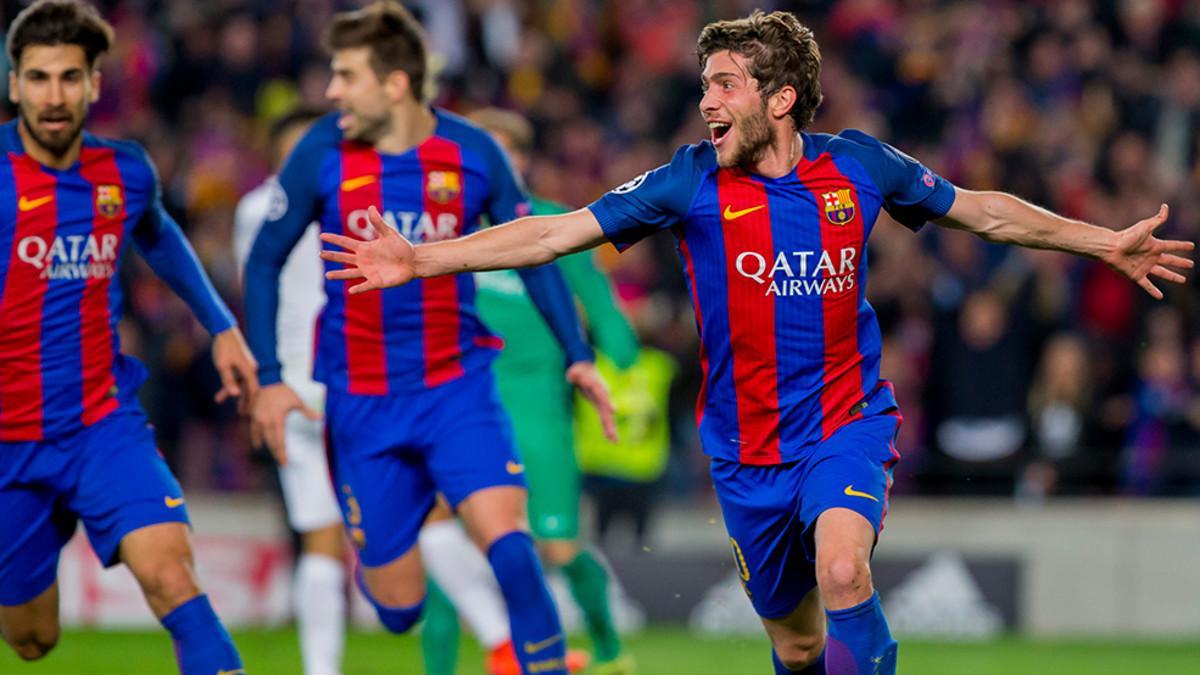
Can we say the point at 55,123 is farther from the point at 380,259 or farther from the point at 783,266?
the point at 783,266

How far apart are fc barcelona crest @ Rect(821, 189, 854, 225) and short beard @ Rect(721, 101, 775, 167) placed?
0.25 meters

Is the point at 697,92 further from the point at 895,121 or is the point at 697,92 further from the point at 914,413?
the point at 914,413

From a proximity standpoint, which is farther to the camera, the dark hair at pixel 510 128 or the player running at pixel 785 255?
the dark hair at pixel 510 128

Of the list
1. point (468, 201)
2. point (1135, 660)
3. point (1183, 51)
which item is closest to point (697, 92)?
point (1183, 51)

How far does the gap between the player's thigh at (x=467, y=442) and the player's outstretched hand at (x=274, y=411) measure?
510 millimetres

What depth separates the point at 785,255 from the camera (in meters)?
6.20

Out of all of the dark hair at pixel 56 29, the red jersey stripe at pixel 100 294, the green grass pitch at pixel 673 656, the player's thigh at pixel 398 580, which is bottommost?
the green grass pitch at pixel 673 656

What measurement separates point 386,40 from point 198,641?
243 cm

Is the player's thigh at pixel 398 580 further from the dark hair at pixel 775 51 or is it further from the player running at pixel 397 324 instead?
the dark hair at pixel 775 51

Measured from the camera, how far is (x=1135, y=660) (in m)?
11.6

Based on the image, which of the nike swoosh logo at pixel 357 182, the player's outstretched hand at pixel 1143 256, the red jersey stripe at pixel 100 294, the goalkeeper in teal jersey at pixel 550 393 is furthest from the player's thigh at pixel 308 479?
the player's outstretched hand at pixel 1143 256

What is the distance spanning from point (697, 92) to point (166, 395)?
17.1 ft

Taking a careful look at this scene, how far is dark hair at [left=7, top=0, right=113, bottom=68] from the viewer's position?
22.3 feet

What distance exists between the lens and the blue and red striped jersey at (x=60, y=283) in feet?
22.1
